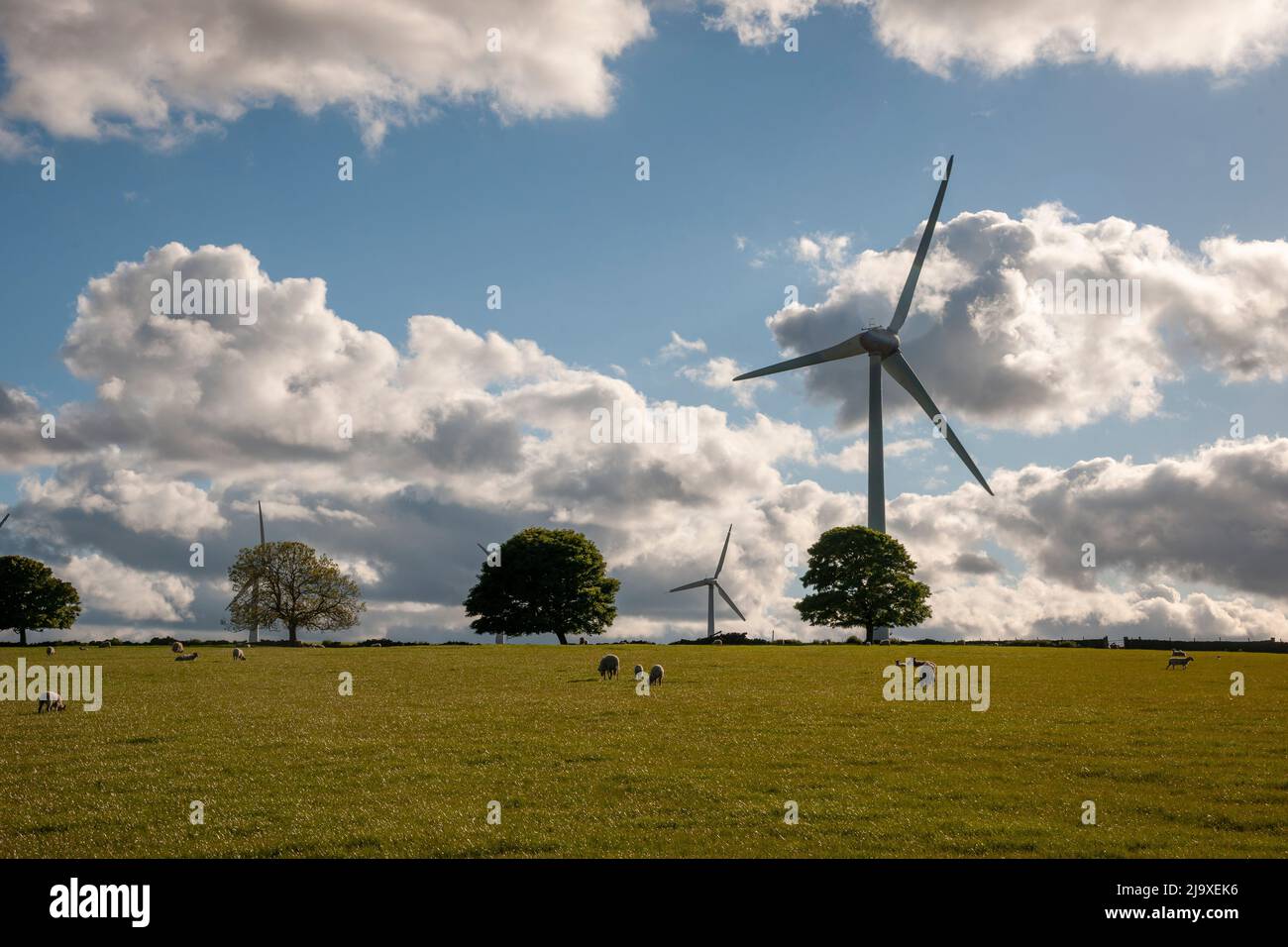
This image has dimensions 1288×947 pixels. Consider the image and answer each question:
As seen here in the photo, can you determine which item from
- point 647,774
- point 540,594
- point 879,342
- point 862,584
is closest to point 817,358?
point 879,342

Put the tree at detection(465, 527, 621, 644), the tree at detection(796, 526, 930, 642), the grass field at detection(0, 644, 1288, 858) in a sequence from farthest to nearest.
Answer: the tree at detection(465, 527, 621, 644) < the tree at detection(796, 526, 930, 642) < the grass field at detection(0, 644, 1288, 858)

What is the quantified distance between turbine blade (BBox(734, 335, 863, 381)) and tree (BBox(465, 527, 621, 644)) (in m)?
30.5

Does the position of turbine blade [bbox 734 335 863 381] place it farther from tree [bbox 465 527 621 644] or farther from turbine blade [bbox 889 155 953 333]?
tree [bbox 465 527 621 644]

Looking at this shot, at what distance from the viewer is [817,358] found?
119 metres

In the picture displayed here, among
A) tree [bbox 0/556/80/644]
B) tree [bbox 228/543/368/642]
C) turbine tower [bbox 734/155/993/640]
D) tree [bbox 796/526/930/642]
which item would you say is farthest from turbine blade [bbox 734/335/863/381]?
tree [bbox 0/556/80/644]

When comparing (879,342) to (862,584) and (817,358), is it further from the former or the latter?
(862,584)

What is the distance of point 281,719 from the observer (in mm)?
31531

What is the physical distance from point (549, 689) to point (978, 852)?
27293 mm

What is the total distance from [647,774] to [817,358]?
102 m

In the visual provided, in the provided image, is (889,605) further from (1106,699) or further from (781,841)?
(781,841)

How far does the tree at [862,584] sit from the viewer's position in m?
106

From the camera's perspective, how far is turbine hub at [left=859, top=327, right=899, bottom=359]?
385 ft
